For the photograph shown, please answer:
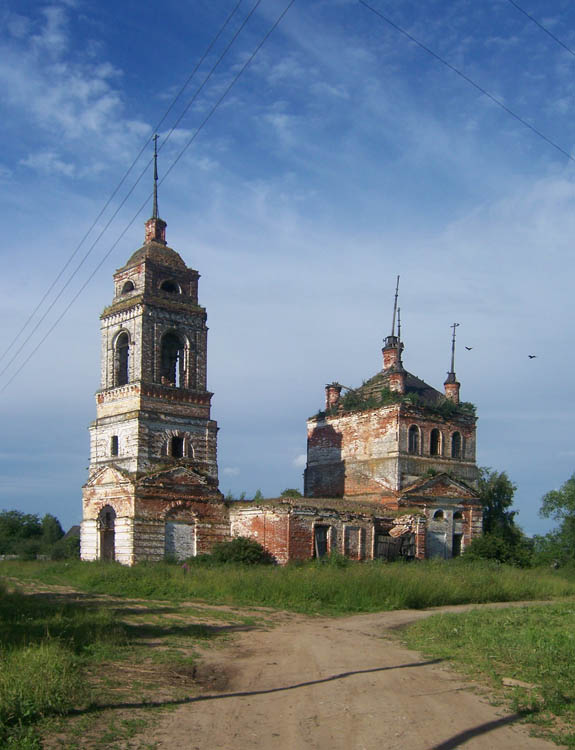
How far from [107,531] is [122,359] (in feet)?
21.8

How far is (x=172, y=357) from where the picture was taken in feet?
106

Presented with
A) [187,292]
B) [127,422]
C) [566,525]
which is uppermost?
[187,292]

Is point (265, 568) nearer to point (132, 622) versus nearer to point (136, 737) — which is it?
point (132, 622)

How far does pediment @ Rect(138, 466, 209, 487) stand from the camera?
28.9 metres

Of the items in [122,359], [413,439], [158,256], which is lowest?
[413,439]

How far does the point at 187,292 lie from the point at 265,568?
11485 mm

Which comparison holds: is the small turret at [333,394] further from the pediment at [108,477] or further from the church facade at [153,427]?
the pediment at [108,477]

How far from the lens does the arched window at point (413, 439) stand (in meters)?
36.3

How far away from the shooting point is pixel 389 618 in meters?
20.4

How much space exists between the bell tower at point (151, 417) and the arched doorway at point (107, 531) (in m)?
0.04

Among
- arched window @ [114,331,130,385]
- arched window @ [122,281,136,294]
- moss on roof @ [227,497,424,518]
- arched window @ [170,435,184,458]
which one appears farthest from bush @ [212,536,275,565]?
arched window @ [122,281,136,294]

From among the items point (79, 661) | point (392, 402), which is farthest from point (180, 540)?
point (79, 661)

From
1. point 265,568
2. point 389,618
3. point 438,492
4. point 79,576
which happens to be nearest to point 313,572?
point 265,568

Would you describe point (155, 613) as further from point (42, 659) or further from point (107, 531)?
point (107, 531)
